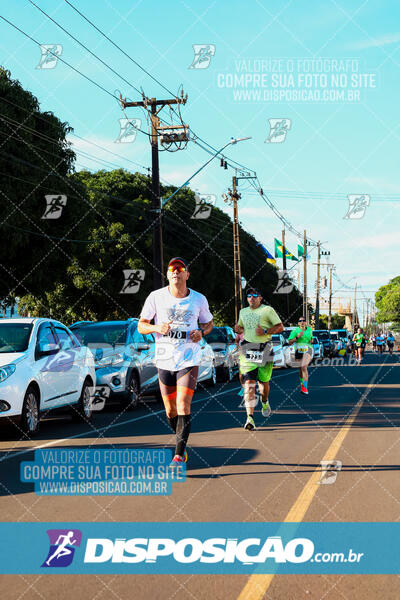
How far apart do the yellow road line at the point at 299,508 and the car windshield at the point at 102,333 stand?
17.5 ft

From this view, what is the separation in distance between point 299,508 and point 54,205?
1991 centimetres

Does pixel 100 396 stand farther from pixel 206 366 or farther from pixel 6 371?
pixel 206 366

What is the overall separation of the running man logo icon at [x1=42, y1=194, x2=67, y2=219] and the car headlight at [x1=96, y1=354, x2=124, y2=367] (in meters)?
10.5

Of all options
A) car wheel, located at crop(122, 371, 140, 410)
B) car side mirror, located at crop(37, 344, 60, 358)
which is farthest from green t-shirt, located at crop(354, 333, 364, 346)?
car side mirror, located at crop(37, 344, 60, 358)

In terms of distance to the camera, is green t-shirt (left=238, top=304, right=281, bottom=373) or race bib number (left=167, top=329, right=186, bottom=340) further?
green t-shirt (left=238, top=304, right=281, bottom=373)

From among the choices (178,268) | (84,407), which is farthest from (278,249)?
(178,268)

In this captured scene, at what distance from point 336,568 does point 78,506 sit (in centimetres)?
Result: 251

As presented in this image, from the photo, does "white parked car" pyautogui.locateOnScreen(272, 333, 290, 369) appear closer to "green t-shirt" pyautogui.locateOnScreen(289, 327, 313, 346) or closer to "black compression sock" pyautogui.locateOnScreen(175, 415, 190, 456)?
"green t-shirt" pyautogui.locateOnScreen(289, 327, 313, 346)

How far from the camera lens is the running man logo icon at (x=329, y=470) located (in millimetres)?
7826

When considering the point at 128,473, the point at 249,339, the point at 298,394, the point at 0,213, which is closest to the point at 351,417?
the point at 249,339

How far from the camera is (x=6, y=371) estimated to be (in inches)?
431

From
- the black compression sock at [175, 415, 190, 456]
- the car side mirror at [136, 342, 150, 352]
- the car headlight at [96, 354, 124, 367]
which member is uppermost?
the car side mirror at [136, 342, 150, 352]

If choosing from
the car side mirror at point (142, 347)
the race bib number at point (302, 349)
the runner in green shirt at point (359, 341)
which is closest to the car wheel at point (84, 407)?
the car side mirror at point (142, 347)

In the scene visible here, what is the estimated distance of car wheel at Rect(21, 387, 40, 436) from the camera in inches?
435
